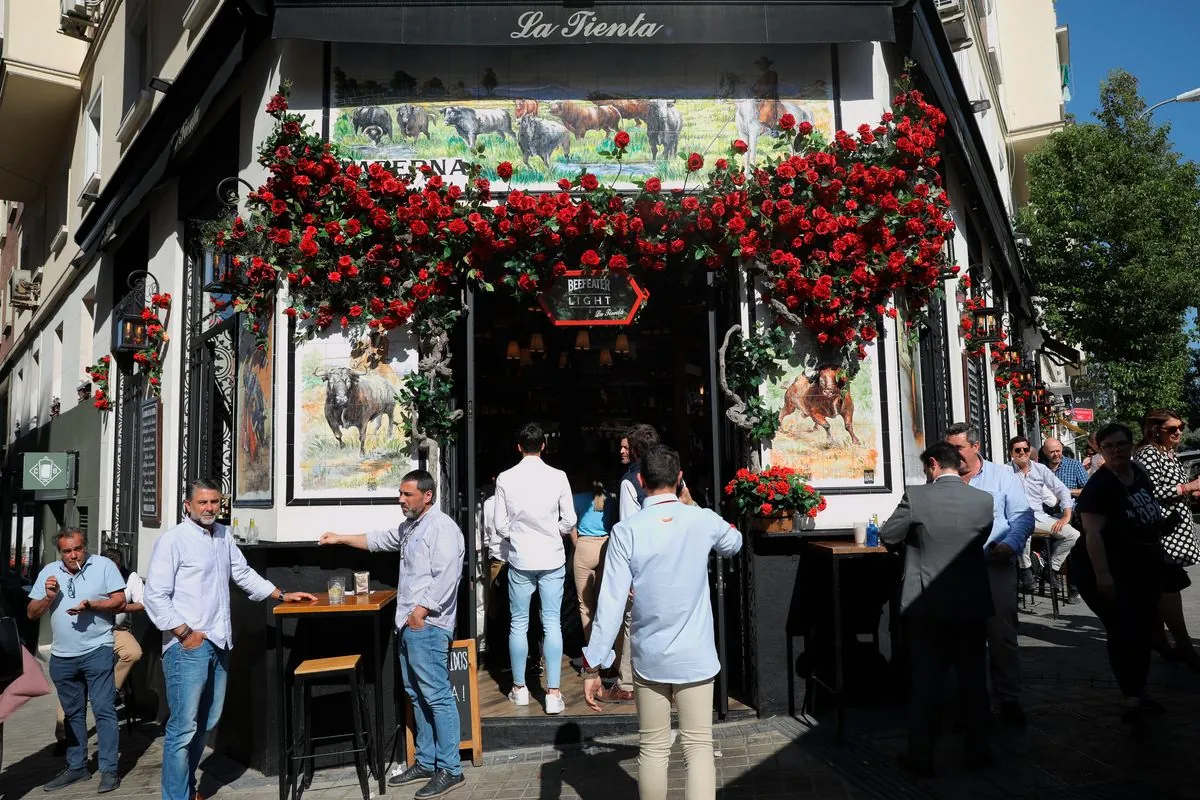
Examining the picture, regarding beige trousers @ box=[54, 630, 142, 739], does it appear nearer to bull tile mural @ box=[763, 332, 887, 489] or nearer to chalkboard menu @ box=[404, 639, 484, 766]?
chalkboard menu @ box=[404, 639, 484, 766]

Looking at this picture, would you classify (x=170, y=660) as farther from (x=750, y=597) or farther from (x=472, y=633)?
(x=750, y=597)

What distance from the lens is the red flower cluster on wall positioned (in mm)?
6824

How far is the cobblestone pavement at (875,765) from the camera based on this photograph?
16.7 ft

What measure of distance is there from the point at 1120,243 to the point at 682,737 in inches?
720

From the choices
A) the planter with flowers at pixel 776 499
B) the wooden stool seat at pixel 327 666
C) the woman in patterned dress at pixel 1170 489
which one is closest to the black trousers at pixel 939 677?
the planter with flowers at pixel 776 499

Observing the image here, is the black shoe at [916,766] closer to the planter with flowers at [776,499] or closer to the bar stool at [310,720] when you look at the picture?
the planter with flowers at [776,499]

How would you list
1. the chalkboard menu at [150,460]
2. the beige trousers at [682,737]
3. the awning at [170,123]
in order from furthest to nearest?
the chalkboard menu at [150,460] → the awning at [170,123] → the beige trousers at [682,737]

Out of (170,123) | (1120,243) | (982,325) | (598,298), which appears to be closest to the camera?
(598,298)

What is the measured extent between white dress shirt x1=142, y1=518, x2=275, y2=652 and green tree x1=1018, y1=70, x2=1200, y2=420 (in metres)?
17.9

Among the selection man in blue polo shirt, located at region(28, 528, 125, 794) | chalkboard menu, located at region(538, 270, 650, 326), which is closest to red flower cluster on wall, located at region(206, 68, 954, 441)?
chalkboard menu, located at region(538, 270, 650, 326)

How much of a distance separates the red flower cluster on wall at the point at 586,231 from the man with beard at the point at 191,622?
5.79ft

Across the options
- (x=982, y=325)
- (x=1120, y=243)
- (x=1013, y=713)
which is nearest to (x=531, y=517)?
(x=1013, y=713)

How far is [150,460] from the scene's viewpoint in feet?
33.1

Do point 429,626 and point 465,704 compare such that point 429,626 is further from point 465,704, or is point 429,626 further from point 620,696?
Result: point 620,696
